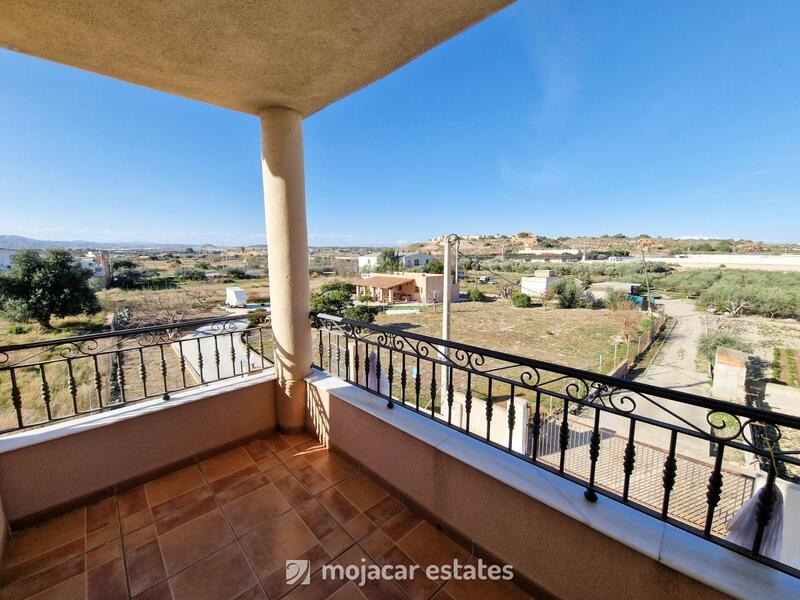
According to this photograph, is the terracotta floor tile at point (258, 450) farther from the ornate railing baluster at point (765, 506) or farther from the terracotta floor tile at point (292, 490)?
the ornate railing baluster at point (765, 506)

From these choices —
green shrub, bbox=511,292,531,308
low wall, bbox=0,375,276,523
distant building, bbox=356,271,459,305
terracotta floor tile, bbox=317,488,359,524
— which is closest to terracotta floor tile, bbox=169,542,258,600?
terracotta floor tile, bbox=317,488,359,524

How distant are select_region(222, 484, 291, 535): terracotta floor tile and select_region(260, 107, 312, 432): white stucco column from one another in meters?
0.59

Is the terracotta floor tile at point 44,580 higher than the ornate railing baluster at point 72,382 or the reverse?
the reverse

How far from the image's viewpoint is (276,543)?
4.97 ft

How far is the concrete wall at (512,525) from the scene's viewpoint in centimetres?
101

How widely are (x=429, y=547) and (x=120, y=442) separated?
191 cm

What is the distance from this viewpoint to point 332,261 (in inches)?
1372

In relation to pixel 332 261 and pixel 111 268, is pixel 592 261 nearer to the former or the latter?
pixel 332 261

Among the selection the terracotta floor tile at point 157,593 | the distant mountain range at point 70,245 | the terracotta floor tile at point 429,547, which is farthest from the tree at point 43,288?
the terracotta floor tile at point 429,547

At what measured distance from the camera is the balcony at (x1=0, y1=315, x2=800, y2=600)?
3.33ft

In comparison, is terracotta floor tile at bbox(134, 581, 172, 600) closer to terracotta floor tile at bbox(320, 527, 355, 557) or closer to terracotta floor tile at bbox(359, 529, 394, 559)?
terracotta floor tile at bbox(320, 527, 355, 557)

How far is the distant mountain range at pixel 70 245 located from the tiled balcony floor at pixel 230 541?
11.7 metres

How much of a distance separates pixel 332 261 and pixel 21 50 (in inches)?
1350

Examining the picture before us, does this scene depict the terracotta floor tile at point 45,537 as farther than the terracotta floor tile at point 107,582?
Yes
